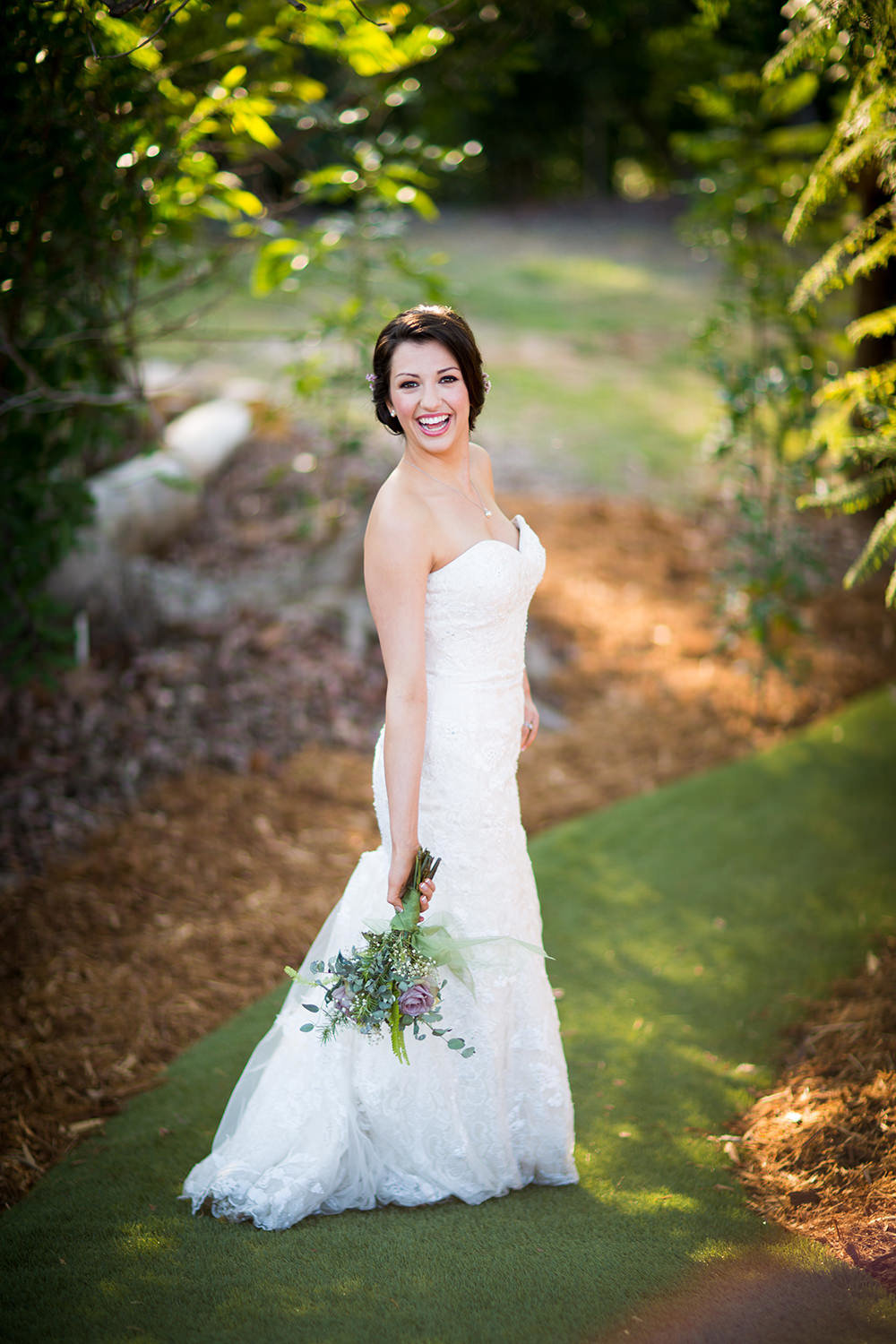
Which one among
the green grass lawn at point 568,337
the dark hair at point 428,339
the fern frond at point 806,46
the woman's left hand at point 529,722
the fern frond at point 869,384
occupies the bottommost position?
the woman's left hand at point 529,722

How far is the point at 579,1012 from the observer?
11.5 ft

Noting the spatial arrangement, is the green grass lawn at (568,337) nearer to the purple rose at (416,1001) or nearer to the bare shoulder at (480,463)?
the bare shoulder at (480,463)

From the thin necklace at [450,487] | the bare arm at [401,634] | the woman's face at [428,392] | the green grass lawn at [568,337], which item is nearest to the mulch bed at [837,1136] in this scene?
the bare arm at [401,634]

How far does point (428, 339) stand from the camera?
2387 mm

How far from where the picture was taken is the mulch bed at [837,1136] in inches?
97.2

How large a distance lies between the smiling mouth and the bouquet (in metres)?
1.00

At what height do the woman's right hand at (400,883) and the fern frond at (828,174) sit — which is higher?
the fern frond at (828,174)

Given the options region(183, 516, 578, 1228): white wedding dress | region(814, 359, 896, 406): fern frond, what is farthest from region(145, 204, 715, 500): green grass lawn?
region(183, 516, 578, 1228): white wedding dress

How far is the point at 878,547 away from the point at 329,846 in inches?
103

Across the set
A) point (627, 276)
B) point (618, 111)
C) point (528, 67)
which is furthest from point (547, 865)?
point (618, 111)

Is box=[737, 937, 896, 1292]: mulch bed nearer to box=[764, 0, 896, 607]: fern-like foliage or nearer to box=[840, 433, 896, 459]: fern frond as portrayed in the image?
box=[764, 0, 896, 607]: fern-like foliage

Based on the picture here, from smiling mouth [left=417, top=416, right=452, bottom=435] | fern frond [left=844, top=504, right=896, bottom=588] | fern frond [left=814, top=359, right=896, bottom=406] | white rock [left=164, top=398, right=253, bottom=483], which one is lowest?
fern frond [left=844, top=504, right=896, bottom=588]

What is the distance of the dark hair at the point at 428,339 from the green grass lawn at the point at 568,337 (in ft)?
7.77

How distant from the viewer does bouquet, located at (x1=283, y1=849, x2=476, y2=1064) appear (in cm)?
227
